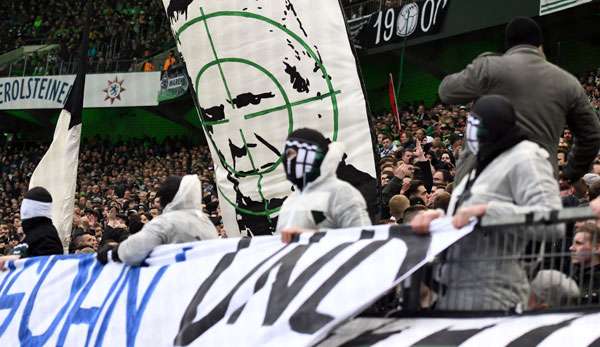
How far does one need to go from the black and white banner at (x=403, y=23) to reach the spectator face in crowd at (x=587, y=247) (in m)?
18.3

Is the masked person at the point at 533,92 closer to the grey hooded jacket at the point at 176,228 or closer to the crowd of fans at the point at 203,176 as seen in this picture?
the crowd of fans at the point at 203,176

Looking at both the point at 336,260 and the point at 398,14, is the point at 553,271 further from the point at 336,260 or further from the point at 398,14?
the point at 398,14

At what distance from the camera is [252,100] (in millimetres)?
8531

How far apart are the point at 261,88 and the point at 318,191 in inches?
132

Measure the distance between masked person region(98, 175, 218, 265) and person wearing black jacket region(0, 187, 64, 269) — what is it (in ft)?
4.42

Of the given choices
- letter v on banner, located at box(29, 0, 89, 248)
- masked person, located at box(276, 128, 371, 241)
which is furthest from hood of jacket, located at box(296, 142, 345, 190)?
letter v on banner, located at box(29, 0, 89, 248)

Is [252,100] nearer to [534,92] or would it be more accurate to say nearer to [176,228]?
[176,228]

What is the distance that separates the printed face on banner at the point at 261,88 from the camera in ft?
26.9

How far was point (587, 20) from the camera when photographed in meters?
21.9

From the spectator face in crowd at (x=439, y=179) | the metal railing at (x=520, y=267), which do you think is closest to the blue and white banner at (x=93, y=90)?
the spectator face in crowd at (x=439, y=179)

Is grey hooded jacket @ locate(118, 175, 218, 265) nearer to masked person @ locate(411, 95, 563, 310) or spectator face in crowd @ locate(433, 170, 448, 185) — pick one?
masked person @ locate(411, 95, 563, 310)

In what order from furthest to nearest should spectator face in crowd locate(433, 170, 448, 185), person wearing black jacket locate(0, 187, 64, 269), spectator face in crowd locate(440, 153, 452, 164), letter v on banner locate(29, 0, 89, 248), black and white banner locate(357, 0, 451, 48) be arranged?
black and white banner locate(357, 0, 451, 48) → spectator face in crowd locate(440, 153, 452, 164) → letter v on banner locate(29, 0, 89, 248) → spectator face in crowd locate(433, 170, 448, 185) → person wearing black jacket locate(0, 187, 64, 269)

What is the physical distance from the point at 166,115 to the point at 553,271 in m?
27.7

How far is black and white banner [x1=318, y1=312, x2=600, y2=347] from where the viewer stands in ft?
12.4
